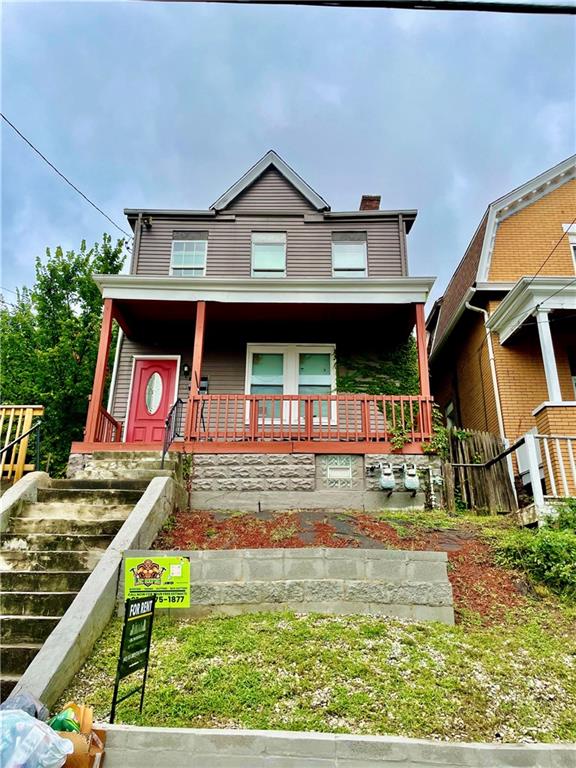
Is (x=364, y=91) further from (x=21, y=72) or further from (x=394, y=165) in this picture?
(x=394, y=165)

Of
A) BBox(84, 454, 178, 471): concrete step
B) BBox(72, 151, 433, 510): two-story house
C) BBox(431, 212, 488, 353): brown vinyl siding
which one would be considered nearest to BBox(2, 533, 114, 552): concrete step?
BBox(84, 454, 178, 471): concrete step

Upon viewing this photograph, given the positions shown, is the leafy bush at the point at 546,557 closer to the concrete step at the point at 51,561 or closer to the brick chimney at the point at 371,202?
the concrete step at the point at 51,561

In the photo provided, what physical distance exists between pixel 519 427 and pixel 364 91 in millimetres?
7227

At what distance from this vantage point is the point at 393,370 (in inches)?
453

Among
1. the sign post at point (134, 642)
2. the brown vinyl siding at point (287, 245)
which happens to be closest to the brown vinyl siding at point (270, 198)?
the brown vinyl siding at point (287, 245)

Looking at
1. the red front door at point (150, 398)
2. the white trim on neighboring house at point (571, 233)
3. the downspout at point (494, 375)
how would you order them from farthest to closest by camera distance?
the white trim on neighboring house at point (571, 233) < the red front door at point (150, 398) < the downspout at point (494, 375)

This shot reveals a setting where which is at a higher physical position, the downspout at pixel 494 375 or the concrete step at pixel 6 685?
the downspout at pixel 494 375

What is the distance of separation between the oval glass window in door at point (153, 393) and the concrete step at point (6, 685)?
786 cm

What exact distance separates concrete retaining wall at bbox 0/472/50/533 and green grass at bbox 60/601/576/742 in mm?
2395

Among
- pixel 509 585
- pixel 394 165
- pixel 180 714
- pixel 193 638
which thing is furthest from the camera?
pixel 394 165

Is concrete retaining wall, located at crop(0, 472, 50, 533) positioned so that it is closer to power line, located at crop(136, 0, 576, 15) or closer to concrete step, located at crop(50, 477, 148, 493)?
concrete step, located at crop(50, 477, 148, 493)

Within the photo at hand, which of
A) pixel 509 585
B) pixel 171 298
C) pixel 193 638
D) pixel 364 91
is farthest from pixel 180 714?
pixel 171 298

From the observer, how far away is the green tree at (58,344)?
15133 millimetres

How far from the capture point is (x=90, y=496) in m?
6.61
